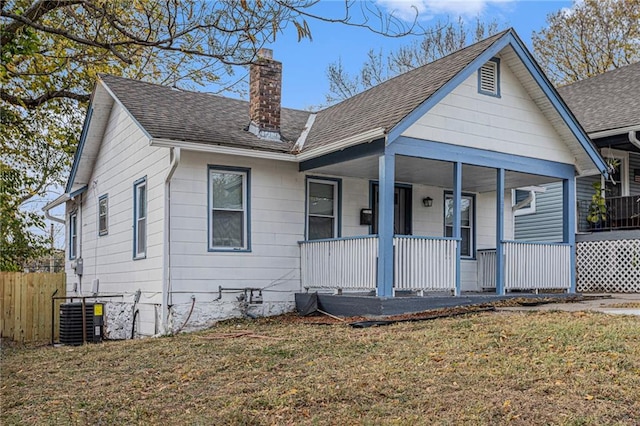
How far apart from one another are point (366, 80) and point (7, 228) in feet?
58.9

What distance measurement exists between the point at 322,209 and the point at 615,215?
28.5ft

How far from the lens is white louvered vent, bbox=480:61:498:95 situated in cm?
1266

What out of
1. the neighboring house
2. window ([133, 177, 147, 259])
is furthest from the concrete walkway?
window ([133, 177, 147, 259])

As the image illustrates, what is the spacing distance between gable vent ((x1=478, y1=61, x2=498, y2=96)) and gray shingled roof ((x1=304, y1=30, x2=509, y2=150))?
43 centimetres

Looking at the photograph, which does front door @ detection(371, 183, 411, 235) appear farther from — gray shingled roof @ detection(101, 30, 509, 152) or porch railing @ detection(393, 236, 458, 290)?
porch railing @ detection(393, 236, 458, 290)

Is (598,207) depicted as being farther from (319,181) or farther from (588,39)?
(588,39)

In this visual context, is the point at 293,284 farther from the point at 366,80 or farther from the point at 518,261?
the point at 366,80

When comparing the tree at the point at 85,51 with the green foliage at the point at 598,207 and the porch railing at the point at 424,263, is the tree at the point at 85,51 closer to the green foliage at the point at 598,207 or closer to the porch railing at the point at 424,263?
the porch railing at the point at 424,263

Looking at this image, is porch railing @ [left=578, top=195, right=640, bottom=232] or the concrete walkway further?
porch railing @ [left=578, top=195, right=640, bottom=232]

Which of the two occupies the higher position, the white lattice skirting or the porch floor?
the white lattice skirting

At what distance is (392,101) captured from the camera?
41.0ft

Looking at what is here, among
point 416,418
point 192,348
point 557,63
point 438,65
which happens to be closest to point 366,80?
point 557,63

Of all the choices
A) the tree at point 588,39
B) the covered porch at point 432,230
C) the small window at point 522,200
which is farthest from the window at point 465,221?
the tree at point 588,39

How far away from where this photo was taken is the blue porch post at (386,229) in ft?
35.4
